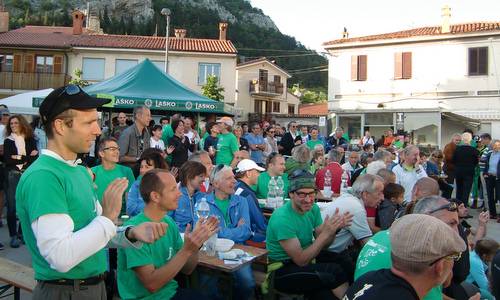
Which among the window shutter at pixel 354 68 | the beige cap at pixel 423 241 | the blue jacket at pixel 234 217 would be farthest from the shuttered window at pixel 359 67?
the beige cap at pixel 423 241

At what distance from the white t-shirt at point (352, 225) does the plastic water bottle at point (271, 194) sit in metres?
1.64

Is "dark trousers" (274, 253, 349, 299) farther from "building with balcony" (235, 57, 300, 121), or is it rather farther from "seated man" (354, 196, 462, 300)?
"building with balcony" (235, 57, 300, 121)

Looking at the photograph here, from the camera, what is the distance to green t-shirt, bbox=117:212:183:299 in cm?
289

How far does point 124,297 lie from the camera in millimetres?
3025

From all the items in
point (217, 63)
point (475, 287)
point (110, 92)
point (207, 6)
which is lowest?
point (475, 287)

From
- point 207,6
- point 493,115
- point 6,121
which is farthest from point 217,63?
point 207,6

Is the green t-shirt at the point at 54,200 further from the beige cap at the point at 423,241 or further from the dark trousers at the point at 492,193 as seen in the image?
the dark trousers at the point at 492,193

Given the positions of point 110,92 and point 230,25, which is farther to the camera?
point 230,25

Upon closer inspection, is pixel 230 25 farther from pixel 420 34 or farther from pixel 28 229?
pixel 28 229

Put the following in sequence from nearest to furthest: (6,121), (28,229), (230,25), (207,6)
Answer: (28,229) → (6,121) → (230,25) → (207,6)

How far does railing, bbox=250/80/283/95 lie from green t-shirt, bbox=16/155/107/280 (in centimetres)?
4304

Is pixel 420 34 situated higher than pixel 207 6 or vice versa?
pixel 207 6

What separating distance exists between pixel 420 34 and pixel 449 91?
4.10 metres

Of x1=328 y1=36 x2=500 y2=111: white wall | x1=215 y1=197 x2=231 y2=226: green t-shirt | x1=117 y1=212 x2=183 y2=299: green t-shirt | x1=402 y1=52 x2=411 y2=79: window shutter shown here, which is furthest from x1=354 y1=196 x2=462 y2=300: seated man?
x1=402 y1=52 x2=411 y2=79: window shutter
